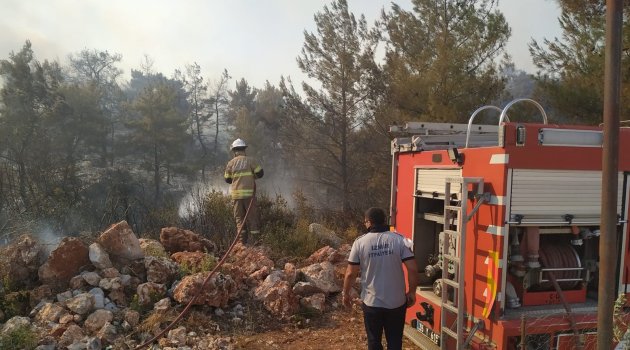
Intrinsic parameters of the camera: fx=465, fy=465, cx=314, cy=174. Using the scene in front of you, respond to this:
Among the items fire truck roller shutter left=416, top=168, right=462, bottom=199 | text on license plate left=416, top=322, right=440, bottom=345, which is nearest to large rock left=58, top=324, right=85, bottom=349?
text on license plate left=416, top=322, right=440, bottom=345

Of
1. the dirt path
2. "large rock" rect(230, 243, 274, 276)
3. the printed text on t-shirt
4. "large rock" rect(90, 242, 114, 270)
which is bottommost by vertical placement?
the dirt path

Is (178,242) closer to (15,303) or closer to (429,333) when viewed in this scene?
(15,303)

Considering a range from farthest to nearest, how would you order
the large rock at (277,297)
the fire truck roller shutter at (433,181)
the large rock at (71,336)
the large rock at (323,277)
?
1. the large rock at (323,277)
2. the large rock at (277,297)
3. the large rock at (71,336)
4. the fire truck roller shutter at (433,181)

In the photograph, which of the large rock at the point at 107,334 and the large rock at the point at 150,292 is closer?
the large rock at the point at 107,334

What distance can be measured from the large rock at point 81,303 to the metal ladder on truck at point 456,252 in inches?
158

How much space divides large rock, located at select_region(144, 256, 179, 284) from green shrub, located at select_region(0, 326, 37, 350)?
5.48 ft

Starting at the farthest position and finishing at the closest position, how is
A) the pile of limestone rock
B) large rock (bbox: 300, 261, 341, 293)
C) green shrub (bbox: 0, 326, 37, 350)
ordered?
large rock (bbox: 300, 261, 341, 293) → the pile of limestone rock → green shrub (bbox: 0, 326, 37, 350)

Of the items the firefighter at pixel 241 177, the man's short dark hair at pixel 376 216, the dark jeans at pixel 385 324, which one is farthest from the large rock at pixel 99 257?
the man's short dark hair at pixel 376 216

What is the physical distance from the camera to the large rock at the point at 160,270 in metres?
6.14

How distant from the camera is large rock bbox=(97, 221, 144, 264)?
6.36 m

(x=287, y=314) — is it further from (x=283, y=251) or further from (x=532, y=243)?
(x=532, y=243)

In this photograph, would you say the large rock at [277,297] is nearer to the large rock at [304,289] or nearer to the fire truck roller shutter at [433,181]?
the large rock at [304,289]

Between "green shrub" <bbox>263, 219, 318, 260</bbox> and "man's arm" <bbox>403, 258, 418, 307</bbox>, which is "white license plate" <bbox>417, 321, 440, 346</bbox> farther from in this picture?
"green shrub" <bbox>263, 219, 318, 260</bbox>

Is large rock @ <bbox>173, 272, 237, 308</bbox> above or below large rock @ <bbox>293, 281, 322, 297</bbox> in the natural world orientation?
above
